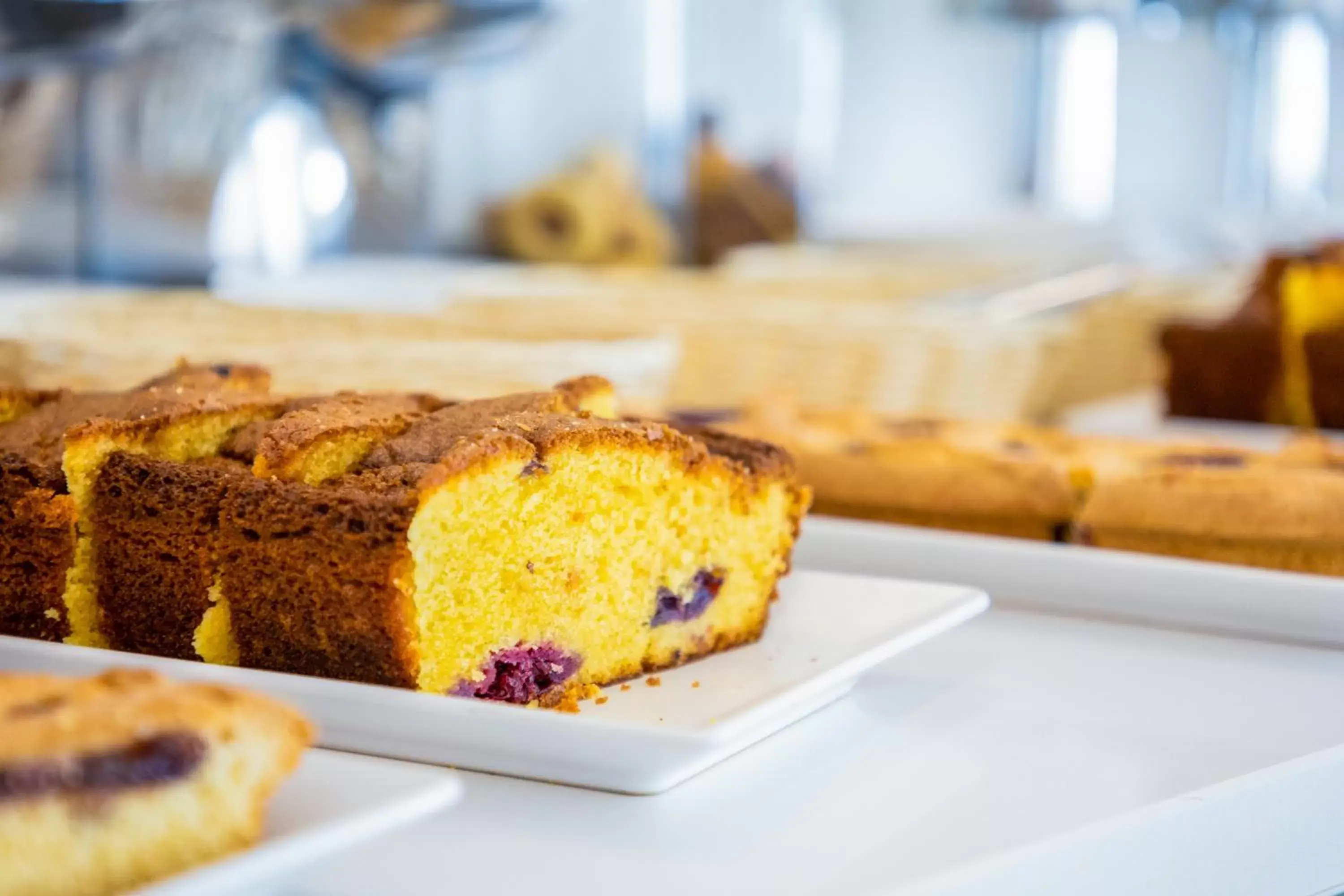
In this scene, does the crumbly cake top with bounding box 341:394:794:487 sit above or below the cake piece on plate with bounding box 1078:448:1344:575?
above

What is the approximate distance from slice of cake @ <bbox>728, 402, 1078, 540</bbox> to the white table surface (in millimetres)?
282

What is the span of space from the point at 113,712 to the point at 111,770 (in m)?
0.03

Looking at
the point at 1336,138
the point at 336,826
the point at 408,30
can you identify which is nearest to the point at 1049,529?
the point at 336,826

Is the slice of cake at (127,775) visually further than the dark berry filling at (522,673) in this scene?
No

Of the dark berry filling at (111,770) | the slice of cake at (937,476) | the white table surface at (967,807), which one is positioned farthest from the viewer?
the slice of cake at (937,476)

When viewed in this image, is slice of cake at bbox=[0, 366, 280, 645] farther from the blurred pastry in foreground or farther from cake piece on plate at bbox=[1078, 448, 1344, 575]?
the blurred pastry in foreground

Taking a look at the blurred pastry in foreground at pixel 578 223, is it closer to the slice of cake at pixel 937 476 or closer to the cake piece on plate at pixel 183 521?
the slice of cake at pixel 937 476

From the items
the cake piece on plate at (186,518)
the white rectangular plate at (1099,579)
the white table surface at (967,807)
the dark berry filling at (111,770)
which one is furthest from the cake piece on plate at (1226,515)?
the dark berry filling at (111,770)

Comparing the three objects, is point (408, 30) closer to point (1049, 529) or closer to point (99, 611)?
point (1049, 529)

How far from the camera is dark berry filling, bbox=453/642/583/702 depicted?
0.91 metres

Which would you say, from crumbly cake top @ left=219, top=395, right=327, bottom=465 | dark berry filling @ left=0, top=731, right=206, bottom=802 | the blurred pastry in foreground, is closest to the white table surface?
dark berry filling @ left=0, top=731, right=206, bottom=802

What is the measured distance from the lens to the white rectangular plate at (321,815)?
0.58m

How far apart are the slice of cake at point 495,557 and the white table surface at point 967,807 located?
0.09 metres

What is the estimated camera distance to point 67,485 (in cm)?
96
